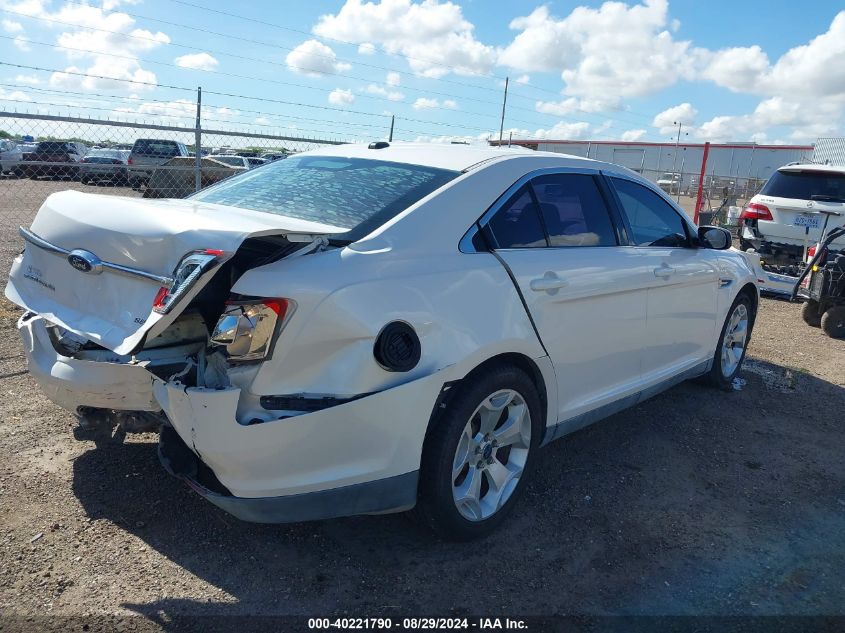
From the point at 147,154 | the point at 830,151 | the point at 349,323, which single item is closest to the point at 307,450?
the point at 349,323

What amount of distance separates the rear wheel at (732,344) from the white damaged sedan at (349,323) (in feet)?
5.77

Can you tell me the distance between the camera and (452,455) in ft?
9.20

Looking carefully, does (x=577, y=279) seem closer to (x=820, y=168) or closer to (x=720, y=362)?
(x=720, y=362)

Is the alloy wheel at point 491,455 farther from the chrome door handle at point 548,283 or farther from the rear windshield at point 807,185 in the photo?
the rear windshield at point 807,185

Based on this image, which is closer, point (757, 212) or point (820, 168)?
point (820, 168)

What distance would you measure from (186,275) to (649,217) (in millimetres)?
2993

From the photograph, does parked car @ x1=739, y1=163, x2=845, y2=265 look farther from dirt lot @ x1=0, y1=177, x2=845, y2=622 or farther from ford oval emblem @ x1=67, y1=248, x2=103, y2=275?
ford oval emblem @ x1=67, y1=248, x2=103, y2=275

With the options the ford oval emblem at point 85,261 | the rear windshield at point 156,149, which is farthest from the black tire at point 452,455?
the rear windshield at point 156,149

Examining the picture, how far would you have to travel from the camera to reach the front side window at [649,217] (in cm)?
406

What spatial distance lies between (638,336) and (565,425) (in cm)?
80

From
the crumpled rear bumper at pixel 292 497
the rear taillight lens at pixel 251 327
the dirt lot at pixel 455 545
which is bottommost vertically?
the dirt lot at pixel 455 545

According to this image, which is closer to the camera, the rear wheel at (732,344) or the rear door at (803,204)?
the rear wheel at (732,344)

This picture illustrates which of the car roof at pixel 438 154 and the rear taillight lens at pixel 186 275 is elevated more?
the car roof at pixel 438 154

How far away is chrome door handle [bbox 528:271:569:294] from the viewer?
314cm
